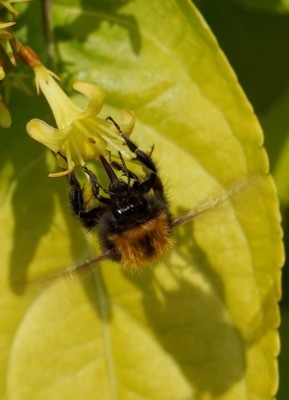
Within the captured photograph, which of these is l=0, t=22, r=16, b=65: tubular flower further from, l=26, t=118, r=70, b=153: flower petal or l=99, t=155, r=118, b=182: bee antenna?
l=99, t=155, r=118, b=182: bee antenna

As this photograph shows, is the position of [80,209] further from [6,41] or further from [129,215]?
[6,41]

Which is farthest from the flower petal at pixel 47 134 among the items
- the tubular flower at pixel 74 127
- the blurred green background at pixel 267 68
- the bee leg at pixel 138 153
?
the blurred green background at pixel 267 68

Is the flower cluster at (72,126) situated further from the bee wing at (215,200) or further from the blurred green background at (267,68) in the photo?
the blurred green background at (267,68)

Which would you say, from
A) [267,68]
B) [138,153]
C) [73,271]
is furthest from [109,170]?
[267,68]

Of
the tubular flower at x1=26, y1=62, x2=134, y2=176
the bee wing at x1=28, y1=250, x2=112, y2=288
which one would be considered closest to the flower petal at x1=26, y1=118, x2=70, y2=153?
the tubular flower at x1=26, y1=62, x2=134, y2=176

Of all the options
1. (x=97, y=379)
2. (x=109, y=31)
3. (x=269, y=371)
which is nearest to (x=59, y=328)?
(x=97, y=379)

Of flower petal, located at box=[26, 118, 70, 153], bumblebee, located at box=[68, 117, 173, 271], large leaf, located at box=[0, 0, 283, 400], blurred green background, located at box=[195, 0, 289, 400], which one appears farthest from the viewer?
blurred green background, located at box=[195, 0, 289, 400]
